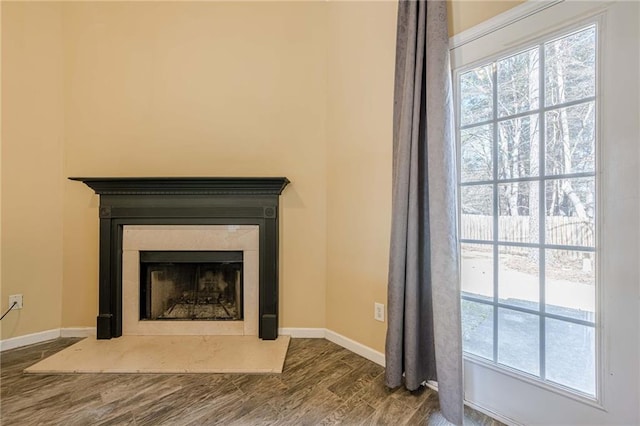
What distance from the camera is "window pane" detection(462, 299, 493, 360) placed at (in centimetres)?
Answer: 139

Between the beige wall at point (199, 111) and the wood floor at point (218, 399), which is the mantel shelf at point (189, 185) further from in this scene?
the wood floor at point (218, 399)

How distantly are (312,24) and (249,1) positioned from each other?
55 cm

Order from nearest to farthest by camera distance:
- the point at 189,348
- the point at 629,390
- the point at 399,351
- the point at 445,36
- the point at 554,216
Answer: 1. the point at 629,390
2. the point at 554,216
3. the point at 445,36
4. the point at 399,351
5. the point at 189,348

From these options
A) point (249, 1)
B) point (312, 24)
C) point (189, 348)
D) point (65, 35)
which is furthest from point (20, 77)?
point (189, 348)

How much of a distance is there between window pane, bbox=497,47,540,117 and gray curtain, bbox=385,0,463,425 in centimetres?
25

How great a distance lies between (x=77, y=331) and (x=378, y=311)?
240 cm

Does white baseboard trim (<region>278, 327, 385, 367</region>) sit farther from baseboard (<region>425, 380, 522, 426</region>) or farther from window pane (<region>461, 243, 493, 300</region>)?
window pane (<region>461, 243, 493, 300</region>)

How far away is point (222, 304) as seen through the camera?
2.30 metres

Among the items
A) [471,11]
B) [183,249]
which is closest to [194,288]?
[183,249]

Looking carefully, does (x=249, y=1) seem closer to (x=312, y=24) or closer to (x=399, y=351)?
(x=312, y=24)

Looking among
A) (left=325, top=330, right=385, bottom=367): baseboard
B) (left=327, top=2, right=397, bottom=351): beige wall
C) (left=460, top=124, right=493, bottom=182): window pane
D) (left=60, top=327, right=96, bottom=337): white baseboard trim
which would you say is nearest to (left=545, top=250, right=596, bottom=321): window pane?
(left=460, top=124, right=493, bottom=182): window pane

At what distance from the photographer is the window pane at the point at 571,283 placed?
1097mm

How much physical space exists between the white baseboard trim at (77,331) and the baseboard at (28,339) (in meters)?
0.04

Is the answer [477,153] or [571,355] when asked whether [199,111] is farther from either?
[571,355]
